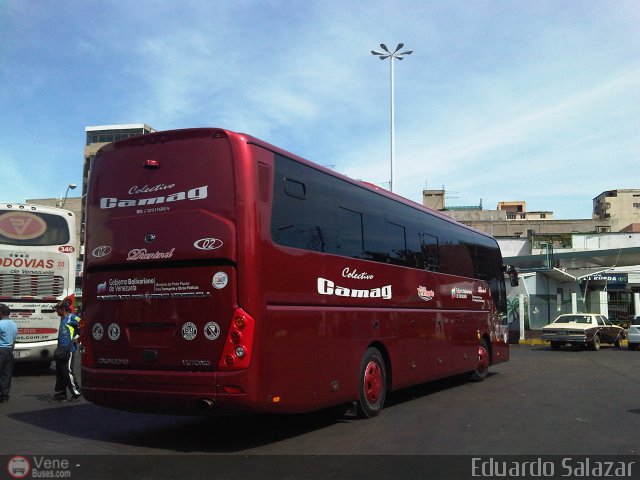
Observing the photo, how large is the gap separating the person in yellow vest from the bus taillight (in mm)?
5597

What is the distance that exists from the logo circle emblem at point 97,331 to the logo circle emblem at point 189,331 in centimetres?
131

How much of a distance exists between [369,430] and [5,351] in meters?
6.71

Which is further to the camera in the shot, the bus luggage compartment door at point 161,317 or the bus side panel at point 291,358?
the bus side panel at point 291,358

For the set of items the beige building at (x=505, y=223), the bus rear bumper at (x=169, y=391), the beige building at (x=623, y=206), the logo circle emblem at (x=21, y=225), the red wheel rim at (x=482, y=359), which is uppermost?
the beige building at (x=623, y=206)

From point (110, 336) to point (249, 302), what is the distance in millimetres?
2007

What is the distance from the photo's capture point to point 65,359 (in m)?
11.0

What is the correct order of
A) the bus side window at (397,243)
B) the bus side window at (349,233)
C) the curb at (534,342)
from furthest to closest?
the curb at (534,342) < the bus side window at (397,243) < the bus side window at (349,233)

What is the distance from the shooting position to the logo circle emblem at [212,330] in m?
6.84

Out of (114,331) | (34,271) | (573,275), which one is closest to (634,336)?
(573,275)

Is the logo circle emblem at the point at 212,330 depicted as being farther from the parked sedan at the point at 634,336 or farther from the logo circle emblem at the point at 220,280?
the parked sedan at the point at 634,336

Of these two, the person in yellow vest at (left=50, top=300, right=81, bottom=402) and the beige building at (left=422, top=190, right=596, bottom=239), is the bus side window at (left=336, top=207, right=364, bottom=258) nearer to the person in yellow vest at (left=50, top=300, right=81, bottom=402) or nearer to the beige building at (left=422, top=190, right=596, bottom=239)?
the person in yellow vest at (left=50, top=300, right=81, bottom=402)

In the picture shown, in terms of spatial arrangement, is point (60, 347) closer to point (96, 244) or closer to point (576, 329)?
point (96, 244)

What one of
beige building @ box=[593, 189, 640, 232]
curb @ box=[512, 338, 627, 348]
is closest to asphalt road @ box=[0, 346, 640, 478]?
curb @ box=[512, 338, 627, 348]

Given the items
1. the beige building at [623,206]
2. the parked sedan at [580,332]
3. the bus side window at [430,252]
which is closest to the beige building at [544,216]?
the beige building at [623,206]
